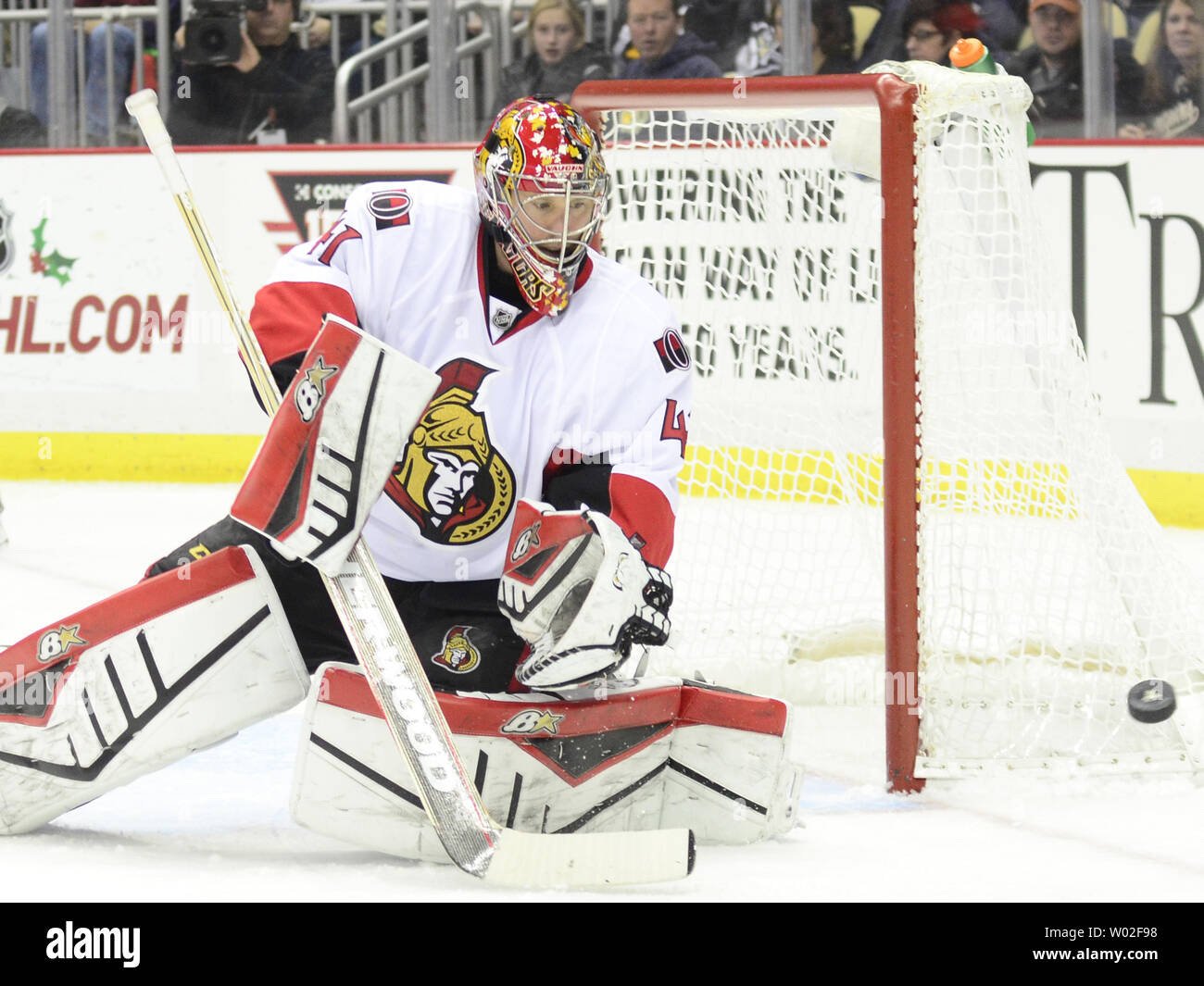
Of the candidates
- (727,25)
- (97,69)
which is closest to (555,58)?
(727,25)

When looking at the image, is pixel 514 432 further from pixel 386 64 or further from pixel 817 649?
pixel 386 64

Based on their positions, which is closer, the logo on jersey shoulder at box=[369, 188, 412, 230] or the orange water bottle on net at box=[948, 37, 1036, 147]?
the logo on jersey shoulder at box=[369, 188, 412, 230]

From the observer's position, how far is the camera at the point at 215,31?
5883 millimetres

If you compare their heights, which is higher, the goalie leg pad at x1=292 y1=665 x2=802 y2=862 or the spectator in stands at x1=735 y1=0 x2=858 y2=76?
the spectator in stands at x1=735 y1=0 x2=858 y2=76

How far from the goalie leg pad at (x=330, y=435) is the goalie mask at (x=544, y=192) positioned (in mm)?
280

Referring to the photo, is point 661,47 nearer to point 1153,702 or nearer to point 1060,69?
point 1060,69

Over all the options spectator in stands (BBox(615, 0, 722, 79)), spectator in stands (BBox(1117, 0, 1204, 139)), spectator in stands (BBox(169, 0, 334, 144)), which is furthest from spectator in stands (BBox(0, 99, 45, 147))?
spectator in stands (BBox(1117, 0, 1204, 139))

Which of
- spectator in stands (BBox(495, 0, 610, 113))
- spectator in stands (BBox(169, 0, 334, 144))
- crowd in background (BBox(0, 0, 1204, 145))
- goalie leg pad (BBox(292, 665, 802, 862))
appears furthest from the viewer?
spectator in stands (BBox(169, 0, 334, 144))

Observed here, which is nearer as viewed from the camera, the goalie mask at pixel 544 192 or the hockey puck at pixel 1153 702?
the goalie mask at pixel 544 192

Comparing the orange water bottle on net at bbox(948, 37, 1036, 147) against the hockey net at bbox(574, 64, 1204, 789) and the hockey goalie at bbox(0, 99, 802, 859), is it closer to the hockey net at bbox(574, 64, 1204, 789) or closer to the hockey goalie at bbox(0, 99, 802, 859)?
the hockey net at bbox(574, 64, 1204, 789)

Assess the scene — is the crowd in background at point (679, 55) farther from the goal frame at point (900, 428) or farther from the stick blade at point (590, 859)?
the stick blade at point (590, 859)

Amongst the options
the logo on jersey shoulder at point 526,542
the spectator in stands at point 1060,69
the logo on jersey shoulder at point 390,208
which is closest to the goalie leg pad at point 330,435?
the logo on jersey shoulder at point 526,542

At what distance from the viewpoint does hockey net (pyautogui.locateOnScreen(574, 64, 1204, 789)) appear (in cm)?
254

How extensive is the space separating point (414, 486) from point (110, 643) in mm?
430
